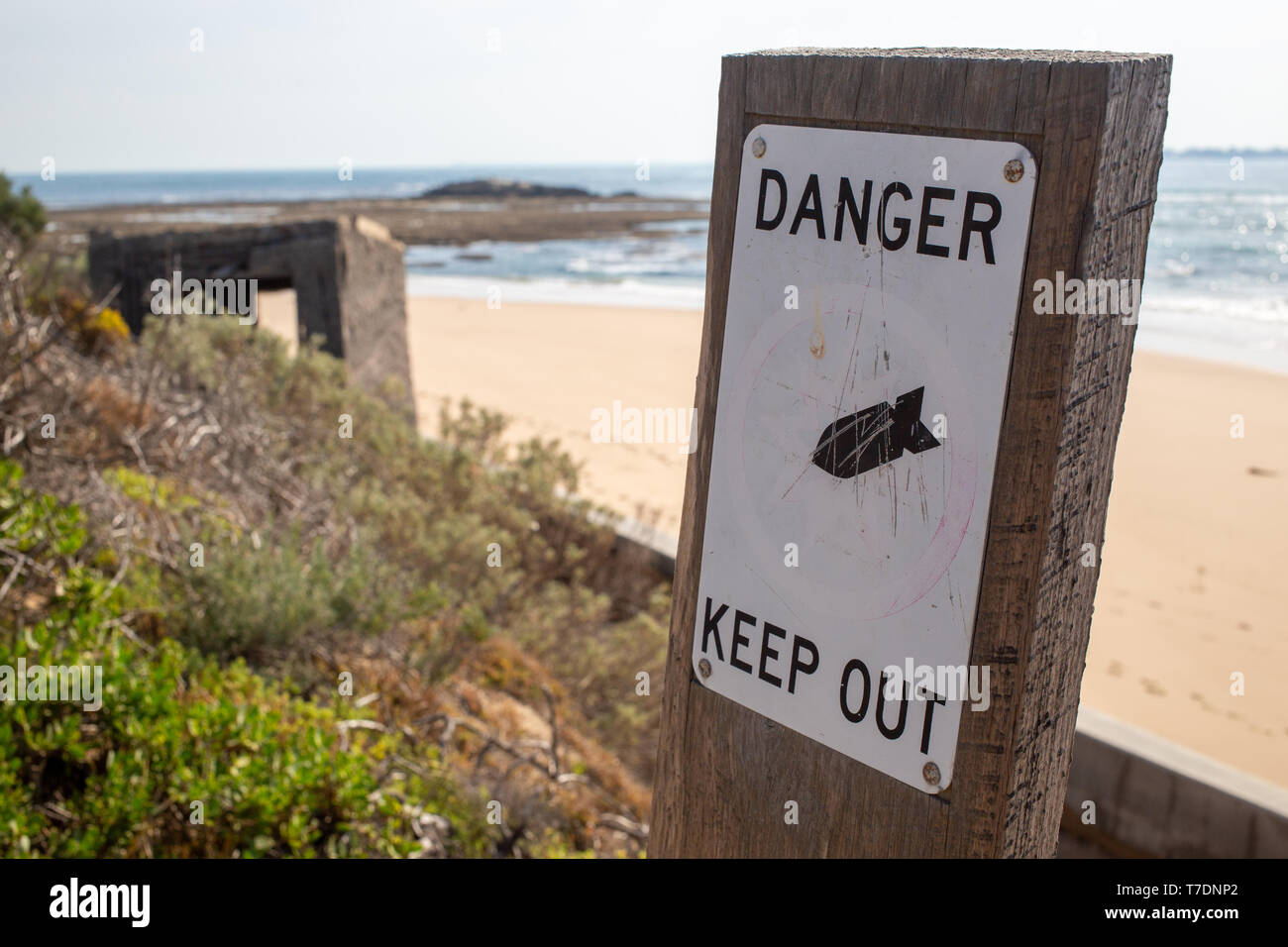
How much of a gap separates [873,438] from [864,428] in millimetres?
19

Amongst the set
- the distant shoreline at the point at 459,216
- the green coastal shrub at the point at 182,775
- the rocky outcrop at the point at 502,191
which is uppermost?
the rocky outcrop at the point at 502,191

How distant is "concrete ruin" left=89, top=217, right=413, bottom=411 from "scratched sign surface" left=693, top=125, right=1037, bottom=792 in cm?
597

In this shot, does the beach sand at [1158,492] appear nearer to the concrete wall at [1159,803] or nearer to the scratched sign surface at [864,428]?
the concrete wall at [1159,803]

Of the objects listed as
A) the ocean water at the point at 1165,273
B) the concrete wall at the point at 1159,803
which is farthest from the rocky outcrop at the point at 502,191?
the concrete wall at the point at 1159,803

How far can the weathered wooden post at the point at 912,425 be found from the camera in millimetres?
1044

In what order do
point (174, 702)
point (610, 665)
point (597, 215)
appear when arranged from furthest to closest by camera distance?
point (597, 215), point (610, 665), point (174, 702)

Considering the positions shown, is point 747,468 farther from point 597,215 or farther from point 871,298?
point 597,215

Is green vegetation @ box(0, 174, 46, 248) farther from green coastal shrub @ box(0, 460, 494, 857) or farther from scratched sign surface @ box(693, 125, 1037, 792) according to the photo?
scratched sign surface @ box(693, 125, 1037, 792)

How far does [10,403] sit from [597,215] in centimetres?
5324

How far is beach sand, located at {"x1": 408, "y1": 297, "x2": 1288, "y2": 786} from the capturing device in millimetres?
5012

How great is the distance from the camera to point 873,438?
3.85ft

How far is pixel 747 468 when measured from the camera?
1.33 meters

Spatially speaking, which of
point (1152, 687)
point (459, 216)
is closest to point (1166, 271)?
point (1152, 687)
